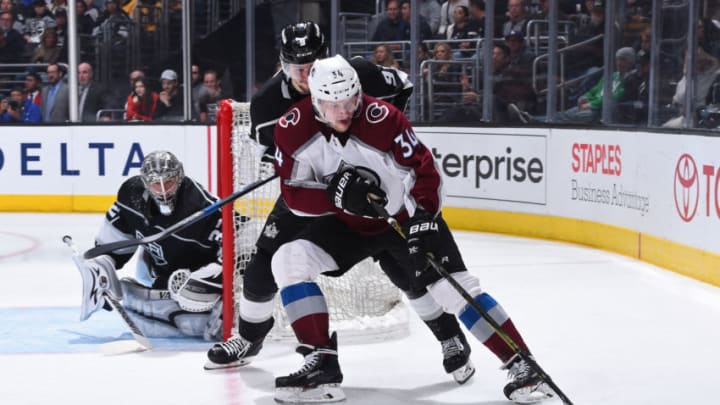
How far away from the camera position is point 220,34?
9.62 meters

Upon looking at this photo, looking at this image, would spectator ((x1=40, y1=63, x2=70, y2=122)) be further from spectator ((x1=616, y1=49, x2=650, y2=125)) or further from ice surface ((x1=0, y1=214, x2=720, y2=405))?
spectator ((x1=616, y1=49, x2=650, y2=125))

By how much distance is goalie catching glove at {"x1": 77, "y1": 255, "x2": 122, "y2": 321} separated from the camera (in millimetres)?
4465

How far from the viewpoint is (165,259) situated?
4.68 m

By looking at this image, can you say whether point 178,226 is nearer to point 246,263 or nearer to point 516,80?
point 246,263

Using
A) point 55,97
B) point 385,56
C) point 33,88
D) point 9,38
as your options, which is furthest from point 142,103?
point 385,56

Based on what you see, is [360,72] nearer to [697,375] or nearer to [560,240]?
[697,375]

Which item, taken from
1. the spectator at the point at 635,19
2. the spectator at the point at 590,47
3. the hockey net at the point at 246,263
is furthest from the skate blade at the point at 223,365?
the spectator at the point at 590,47

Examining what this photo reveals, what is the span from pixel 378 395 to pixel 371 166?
29.7 inches

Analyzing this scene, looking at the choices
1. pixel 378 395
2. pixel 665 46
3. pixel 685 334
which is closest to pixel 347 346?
Answer: pixel 378 395

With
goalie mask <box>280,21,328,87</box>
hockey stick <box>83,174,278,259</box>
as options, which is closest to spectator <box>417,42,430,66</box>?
hockey stick <box>83,174,278,259</box>

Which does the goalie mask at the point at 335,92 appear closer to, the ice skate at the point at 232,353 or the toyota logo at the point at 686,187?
the ice skate at the point at 232,353

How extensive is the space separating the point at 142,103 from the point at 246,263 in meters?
5.46

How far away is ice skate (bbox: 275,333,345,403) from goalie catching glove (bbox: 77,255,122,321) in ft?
3.68

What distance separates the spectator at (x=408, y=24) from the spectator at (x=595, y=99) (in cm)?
97
